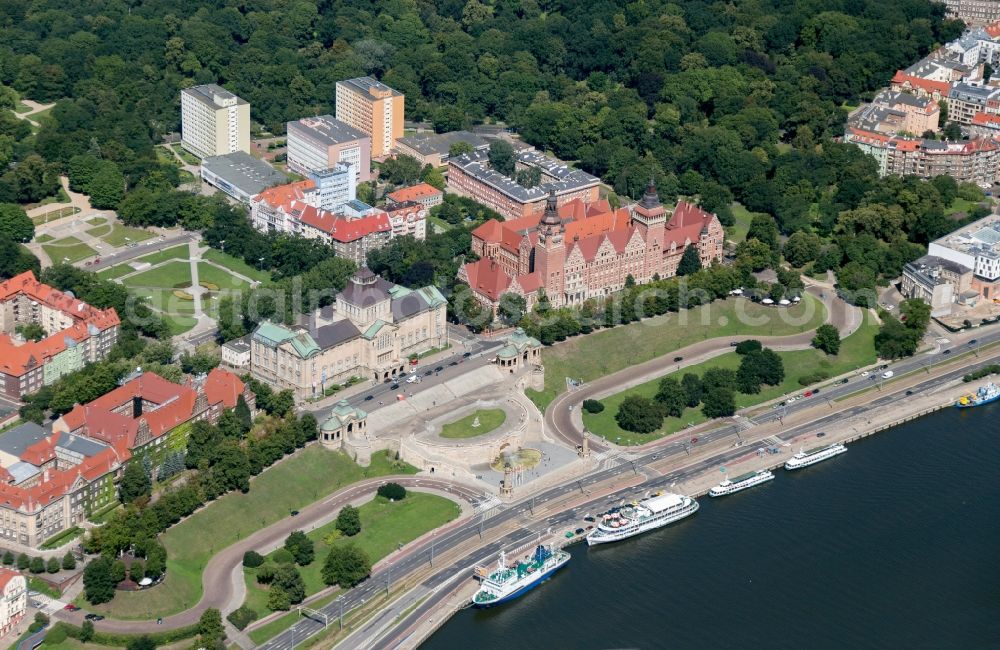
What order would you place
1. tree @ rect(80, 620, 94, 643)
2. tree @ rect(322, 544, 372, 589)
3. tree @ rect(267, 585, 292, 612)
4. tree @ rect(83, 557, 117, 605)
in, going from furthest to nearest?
tree @ rect(322, 544, 372, 589) → tree @ rect(267, 585, 292, 612) → tree @ rect(83, 557, 117, 605) → tree @ rect(80, 620, 94, 643)

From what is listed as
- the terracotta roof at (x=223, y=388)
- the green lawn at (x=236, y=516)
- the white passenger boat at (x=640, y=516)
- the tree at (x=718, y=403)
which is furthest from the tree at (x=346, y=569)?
the tree at (x=718, y=403)

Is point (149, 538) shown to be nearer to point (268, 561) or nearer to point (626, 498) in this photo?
point (268, 561)

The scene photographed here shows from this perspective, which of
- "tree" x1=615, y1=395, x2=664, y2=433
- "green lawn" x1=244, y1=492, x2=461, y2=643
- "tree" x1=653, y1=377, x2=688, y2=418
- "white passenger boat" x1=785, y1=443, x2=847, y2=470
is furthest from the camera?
"tree" x1=653, y1=377, x2=688, y2=418

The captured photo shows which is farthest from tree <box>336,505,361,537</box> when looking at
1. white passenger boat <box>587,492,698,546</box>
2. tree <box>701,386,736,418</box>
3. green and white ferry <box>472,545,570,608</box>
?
tree <box>701,386,736,418</box>

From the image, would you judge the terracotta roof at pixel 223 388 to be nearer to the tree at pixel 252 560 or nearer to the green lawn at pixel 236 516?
the green lawn at pixel 236 516

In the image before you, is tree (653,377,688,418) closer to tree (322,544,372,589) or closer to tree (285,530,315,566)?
tree (322,544,372,589)
